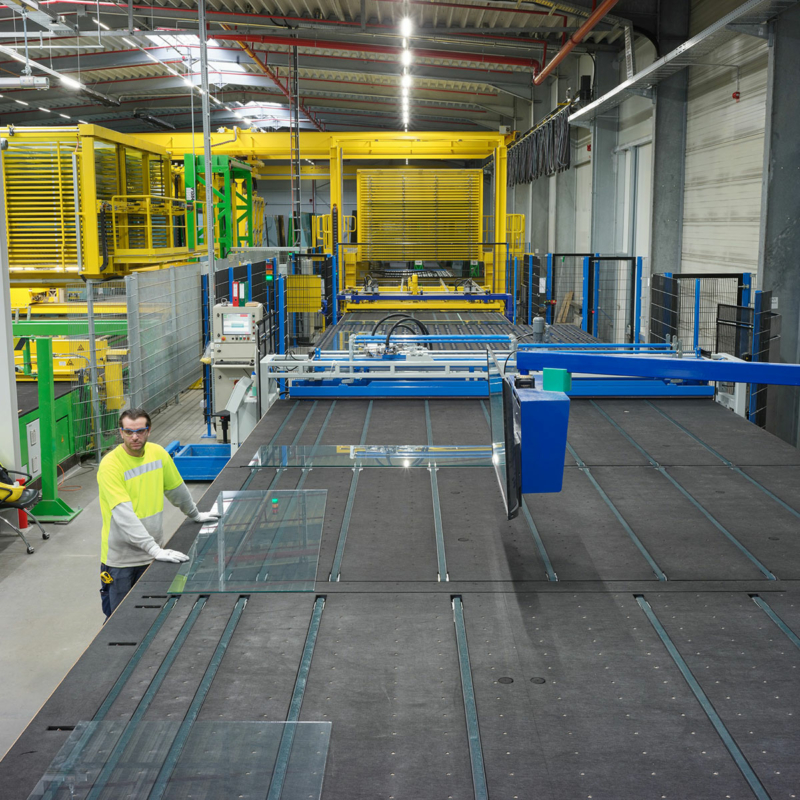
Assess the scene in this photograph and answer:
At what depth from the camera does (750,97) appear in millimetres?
10141

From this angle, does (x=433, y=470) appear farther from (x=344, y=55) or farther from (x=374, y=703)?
(x=344, y=55)

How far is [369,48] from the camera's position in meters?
16.7

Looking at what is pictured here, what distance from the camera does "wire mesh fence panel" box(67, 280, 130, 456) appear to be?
31.8ft

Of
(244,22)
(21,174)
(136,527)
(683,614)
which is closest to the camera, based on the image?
(683,614)

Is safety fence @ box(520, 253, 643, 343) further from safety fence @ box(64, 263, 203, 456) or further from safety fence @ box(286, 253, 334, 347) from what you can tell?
safety fence @ box(64, 263, 203, 456)

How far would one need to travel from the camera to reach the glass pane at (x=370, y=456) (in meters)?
6.04

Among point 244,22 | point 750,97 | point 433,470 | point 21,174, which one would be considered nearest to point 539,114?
point 244,22

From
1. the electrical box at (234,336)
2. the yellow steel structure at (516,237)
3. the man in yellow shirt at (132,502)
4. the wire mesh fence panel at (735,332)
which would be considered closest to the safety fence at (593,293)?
the yellow steel structure at (516,237)

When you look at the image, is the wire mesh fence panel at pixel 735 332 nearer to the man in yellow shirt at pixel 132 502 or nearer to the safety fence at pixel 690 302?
the safety fence at pixel 690 302

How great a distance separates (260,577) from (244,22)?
1319 centimetres

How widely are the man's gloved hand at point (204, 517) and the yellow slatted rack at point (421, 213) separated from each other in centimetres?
1302

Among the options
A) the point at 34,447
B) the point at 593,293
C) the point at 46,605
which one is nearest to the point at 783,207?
the point at 593,293

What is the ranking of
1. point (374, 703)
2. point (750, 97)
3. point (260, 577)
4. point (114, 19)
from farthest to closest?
1. point (114, 19)
2. point (750, 97)
3. point (260, 577)
4. point (374, 703)

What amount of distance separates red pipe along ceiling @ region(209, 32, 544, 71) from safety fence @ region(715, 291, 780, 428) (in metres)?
10.2
